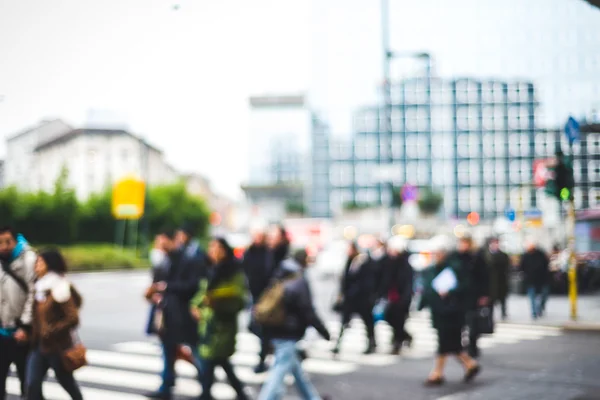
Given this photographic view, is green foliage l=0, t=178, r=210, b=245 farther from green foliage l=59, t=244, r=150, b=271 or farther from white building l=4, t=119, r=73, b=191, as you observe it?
white building l=4, t=119, r=73, b=191

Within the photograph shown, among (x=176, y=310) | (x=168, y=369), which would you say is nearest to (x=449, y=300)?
(x=176, y=310)

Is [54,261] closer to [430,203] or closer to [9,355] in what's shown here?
[9,355]

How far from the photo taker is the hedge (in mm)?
54250

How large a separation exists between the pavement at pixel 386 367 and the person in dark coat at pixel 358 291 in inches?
20.1

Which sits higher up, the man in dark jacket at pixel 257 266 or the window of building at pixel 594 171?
the window of building at pixel 594 171

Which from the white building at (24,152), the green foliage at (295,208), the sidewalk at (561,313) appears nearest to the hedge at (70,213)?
the white building at (24,152)

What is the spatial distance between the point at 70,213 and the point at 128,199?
8.27m

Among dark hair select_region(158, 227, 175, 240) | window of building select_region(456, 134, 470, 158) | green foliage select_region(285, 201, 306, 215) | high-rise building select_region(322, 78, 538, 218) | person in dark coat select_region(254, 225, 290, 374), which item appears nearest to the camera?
dark hair select_region(158, 227, 175, 240)

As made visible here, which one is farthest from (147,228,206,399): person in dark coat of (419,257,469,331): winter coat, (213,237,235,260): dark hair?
(419,257,469,331): winter coat

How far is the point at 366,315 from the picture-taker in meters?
11.9

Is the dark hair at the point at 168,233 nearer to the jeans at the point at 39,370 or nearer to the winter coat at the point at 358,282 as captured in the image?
the jeans at the point at 39,370

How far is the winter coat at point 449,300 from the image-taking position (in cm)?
906

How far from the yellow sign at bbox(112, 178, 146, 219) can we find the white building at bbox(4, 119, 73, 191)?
713 centimetres

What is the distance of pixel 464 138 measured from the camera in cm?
12825
